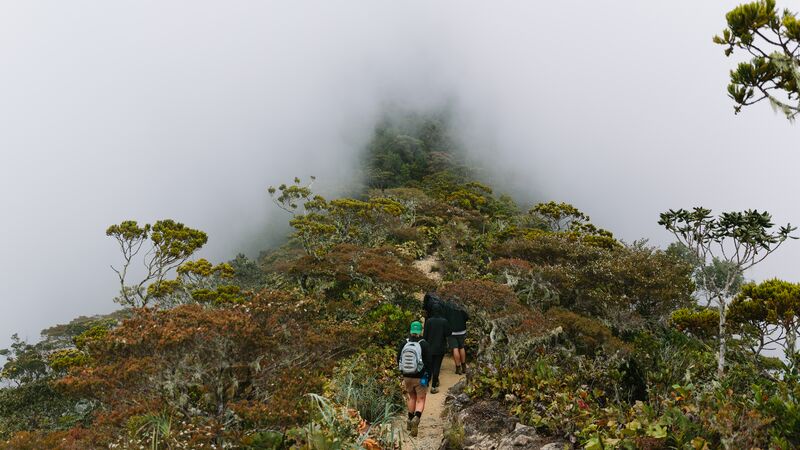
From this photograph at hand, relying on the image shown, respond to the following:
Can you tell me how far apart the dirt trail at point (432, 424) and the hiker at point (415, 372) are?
168 millimetres

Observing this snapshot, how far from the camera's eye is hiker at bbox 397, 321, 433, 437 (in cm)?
768

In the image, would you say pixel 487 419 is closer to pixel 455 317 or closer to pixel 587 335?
pixel 455 317

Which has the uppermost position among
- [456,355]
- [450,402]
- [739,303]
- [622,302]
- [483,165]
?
[483,165]

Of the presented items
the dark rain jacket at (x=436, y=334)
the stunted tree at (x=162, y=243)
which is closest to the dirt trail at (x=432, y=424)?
the dark rain jacket at (x=436, y=334)

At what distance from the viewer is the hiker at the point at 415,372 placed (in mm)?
7684

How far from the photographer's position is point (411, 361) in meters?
7.70

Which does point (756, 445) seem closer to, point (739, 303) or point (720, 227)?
point (739, 303)

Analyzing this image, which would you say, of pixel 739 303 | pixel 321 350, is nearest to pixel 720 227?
pixel 739 303

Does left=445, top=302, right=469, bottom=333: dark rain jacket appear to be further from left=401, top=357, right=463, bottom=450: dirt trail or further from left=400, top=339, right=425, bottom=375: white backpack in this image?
left=400, top=339, right=425, bottom=375: white backpack

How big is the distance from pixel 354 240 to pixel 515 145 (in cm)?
8412

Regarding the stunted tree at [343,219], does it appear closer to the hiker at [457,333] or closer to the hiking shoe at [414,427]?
the hiker at [457,333]

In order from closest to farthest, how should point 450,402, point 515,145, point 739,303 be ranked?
point 450,402
point 739,303
point 515,145

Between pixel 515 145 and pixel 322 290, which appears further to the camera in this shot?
pixel 515 145

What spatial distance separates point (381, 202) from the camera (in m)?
24.3
